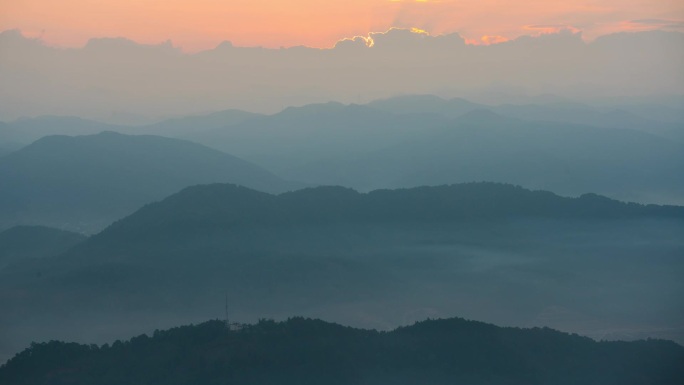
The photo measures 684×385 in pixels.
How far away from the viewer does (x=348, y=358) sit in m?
75.2

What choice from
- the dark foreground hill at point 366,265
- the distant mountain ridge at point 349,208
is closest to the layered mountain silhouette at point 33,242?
the distant mountain ridge at point 349,208

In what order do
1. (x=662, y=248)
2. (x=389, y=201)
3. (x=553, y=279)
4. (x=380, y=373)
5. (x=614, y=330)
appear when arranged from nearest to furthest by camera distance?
(x=380, y=373)
(x=614, y=330)
(x=553, y=279)
(x=662, y=248)
(x=389, y=201)

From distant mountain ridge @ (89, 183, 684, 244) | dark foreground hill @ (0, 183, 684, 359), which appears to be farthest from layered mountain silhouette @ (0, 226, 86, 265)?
dark foreground hill @ (0, 183, 684, 359)

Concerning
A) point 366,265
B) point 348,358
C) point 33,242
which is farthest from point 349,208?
point 348,358

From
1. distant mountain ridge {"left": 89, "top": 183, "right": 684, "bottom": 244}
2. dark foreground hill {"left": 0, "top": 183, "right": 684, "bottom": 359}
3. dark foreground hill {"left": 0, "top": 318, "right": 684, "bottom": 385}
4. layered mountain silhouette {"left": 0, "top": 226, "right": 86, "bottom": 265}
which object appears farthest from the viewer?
layered mountain silhouette {"left": 0, "top": 226, "right": 86, "bottom": 265}

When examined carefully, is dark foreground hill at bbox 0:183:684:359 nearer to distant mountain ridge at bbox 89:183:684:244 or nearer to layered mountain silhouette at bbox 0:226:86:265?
distant mountain ridge at bbox 89:183:684:244

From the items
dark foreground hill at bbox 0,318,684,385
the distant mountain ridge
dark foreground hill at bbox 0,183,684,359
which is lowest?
dark foreground hill at bbox 0,318,684,385

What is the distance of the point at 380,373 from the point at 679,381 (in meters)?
25.8

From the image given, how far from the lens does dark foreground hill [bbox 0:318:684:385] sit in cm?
7269

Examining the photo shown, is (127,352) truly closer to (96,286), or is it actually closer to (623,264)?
(96,286)

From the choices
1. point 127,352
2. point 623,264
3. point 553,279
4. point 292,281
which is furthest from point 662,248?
point 127,352

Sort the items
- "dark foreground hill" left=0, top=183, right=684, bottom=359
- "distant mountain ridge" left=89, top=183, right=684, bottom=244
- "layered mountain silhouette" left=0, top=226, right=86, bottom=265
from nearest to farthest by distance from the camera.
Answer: "dark foreground hill" left=0, top=183, right=684, bottom=359, "distant mountain ridge" left=89, top=183, right=684, bottom=244, "layered mountain silhouette" left=0, top=226, right=86, bottom=265

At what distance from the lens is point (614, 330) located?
394ft

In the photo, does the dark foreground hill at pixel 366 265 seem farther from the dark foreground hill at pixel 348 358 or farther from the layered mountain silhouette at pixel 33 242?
the dark foreground hill at pixel 348 358
